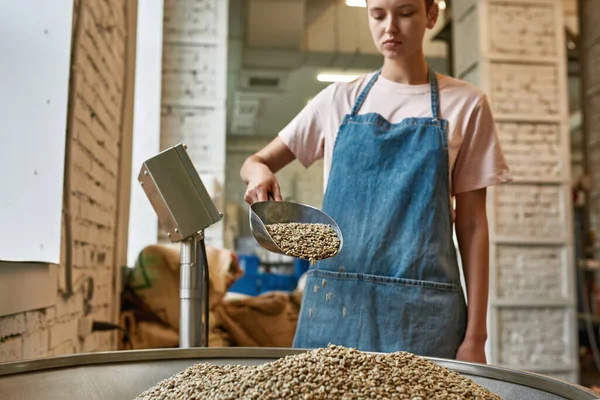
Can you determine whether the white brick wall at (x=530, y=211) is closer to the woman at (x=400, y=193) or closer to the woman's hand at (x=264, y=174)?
the woman at (x=400, y=193)

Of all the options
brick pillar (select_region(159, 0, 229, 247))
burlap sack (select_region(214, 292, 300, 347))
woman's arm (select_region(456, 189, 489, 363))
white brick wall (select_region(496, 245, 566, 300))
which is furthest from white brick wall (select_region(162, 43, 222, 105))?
woman's arm (select_region(456, 189, 489, 363))

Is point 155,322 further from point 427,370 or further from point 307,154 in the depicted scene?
point 427,370

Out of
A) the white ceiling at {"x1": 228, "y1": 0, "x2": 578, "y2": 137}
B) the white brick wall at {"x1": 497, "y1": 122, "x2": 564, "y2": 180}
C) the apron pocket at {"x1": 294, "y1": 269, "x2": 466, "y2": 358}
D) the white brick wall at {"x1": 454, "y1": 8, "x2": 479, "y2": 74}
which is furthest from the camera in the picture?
the white ceiling at {"x1": 228, "y1": 0, "x2": 578, "y2": 137}

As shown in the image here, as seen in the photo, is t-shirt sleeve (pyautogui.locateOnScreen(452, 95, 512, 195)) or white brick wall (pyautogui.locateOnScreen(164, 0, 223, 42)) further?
white brick wall (pyautogui.locateOnScreen(164, 0, 223, 42))

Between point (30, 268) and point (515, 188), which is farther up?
point (515, 188)

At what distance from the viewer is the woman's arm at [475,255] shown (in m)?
1.24

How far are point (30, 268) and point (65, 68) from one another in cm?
58

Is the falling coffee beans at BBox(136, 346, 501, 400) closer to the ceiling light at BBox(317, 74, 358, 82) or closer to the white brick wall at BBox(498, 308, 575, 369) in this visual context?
the white brick wall at BBox(498, 308, 575, 369)

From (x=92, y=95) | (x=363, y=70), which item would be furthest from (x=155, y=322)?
(x=363, y=70)

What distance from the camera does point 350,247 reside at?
1261 millimetres

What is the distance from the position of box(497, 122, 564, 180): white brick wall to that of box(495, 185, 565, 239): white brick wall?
0.10 meters

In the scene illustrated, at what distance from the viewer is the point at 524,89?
4059 mm

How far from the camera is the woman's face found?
127 centimetres

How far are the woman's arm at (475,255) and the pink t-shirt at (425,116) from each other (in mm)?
37
